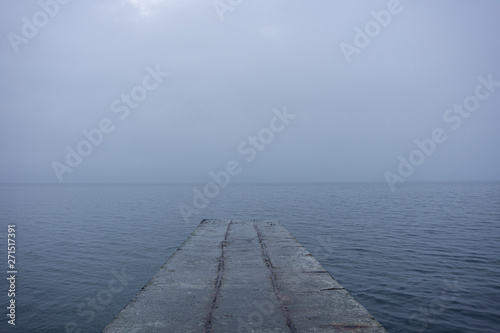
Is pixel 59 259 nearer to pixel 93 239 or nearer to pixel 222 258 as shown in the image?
pixel 93 239

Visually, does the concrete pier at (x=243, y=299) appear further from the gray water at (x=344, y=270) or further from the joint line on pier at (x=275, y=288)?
the gray water at (x=344, y=270)

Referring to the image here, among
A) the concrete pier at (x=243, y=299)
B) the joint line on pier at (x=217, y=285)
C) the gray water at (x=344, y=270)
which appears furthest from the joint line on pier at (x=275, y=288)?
the gray water at (x=344, y=270)

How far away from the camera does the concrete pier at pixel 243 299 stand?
4734 mm

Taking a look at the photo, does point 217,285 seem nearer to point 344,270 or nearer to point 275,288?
point 275,288

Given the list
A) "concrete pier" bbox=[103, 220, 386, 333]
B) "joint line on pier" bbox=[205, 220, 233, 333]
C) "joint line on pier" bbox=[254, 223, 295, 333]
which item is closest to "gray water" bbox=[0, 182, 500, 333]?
"concrete pier" bbox=[103, 220, 386, 333]

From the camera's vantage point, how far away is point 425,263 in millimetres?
12805

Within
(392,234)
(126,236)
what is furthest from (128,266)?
(392,234)

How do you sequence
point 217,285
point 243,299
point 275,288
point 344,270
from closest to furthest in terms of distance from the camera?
1. point 243,299
2. point 275,288
3. point 217,285
4. point 344,270

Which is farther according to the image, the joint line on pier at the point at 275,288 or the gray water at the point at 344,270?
the gray water at the point at 344,270

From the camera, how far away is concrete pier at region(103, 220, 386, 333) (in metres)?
4.73

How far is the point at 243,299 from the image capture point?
594 cm

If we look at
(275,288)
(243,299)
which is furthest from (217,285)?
(275,288)

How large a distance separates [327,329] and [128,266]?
11.2 metres

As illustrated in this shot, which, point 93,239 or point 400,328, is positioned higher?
point 93,239
